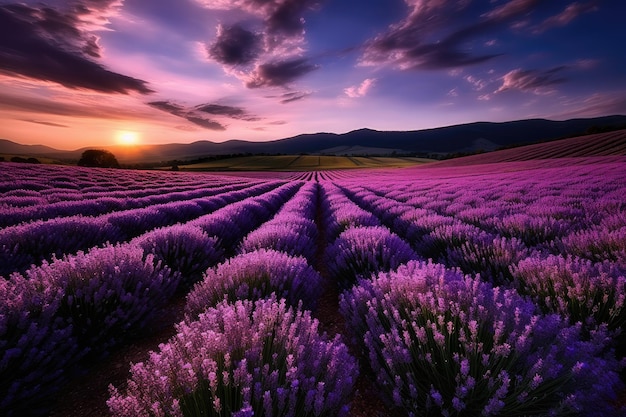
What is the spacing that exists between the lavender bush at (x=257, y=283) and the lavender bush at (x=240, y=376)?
85 cm

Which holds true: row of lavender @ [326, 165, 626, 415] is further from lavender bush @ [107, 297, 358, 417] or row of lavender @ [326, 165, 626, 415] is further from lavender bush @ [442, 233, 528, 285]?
lavender bush @ [107, 297, 358, 417]

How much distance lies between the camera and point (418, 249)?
4840 mm

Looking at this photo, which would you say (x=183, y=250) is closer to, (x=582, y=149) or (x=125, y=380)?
(x=125, y=380)

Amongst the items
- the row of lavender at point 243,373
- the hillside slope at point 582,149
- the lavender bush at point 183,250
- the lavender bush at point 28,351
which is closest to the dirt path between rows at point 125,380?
the lavender bush at point 28,351

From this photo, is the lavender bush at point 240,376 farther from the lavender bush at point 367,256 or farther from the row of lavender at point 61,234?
the lavender bush at point 367,256

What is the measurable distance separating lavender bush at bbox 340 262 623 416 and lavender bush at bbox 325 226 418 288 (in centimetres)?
144

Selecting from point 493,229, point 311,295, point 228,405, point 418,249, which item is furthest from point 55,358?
point 493,229

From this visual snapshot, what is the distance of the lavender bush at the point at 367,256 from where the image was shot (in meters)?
3.46

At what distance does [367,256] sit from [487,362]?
2239mm

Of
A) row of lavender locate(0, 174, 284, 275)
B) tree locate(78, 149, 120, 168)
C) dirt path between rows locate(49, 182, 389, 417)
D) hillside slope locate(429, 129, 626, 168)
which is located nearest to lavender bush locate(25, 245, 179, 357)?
dirt path between rows locate(49, 182, 389, 417)

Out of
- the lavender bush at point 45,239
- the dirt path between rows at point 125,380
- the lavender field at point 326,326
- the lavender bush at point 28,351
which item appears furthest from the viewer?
the lavender bush at point 45,239

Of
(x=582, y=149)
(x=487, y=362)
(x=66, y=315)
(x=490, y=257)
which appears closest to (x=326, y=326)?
(x=487, y=362)

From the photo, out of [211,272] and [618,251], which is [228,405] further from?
[618,251]

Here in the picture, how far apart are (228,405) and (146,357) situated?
191cm
